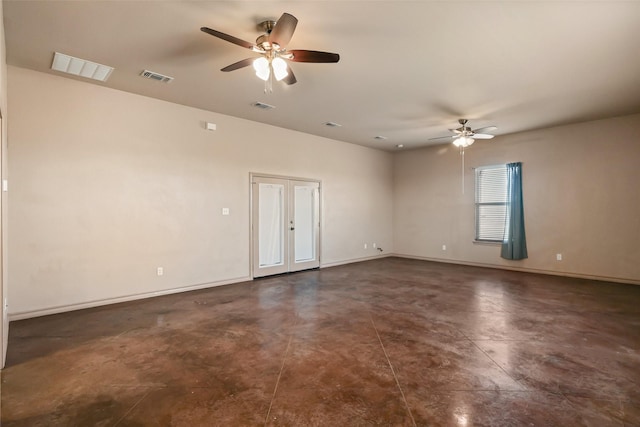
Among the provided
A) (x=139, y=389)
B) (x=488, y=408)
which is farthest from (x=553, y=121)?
(x=139, y=389)

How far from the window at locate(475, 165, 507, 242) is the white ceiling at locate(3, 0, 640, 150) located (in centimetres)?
208

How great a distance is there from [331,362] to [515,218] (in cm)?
588

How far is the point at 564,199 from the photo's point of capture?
20.3 ft

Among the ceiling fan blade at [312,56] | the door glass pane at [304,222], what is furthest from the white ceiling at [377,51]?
the door glass pane at [304,222]

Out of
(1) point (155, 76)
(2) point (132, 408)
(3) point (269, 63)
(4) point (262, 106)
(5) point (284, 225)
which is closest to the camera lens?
(2) point (132, 408)

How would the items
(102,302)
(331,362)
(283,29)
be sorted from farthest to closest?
(102,302)
(331,362)
(283,29)

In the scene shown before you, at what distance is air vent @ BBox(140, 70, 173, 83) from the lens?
12.6ft

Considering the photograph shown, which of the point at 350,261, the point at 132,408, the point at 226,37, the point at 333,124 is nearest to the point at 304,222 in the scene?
the point at 350,261

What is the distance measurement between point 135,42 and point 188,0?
3.41ft

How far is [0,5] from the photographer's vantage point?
2420 mm

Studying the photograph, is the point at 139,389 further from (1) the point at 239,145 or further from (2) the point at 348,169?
(2) the point at 348,169

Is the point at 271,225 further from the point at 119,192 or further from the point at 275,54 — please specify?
the point at 275,54

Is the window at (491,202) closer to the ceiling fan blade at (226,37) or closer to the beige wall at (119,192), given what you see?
the beige wall at (119,192)

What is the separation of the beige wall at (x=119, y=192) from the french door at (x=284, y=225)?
25cm
